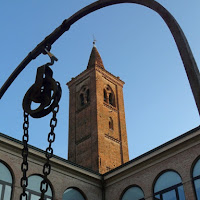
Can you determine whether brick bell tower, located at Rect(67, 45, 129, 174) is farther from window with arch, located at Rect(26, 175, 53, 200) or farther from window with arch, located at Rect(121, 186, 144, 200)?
window with arch, located at Rect(26, 175, 53, 200)

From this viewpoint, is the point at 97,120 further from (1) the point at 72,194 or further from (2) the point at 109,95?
(1) the point at 72,194

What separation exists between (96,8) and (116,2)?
43 centimetres

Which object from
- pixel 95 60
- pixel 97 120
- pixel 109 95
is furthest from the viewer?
pixel 95 60

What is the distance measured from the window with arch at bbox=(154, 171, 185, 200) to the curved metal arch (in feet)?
44.1

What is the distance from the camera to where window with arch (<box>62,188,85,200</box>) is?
19.0 metres

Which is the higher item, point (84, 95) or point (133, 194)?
point (84, 95)

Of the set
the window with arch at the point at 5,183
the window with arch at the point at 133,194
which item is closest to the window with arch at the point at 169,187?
the window with arch at the point at 133,194

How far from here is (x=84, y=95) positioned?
40.3 meters

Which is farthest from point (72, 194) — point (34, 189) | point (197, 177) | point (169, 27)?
point (169, 27)

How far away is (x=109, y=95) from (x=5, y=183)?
2618 cm

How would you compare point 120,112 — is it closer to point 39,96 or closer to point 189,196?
point 189,196

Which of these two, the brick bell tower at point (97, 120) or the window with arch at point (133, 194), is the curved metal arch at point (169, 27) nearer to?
the window with arch at point (133, 194)

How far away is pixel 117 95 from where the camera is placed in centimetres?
4216

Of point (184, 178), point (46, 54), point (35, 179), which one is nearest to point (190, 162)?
point (184, 178)
